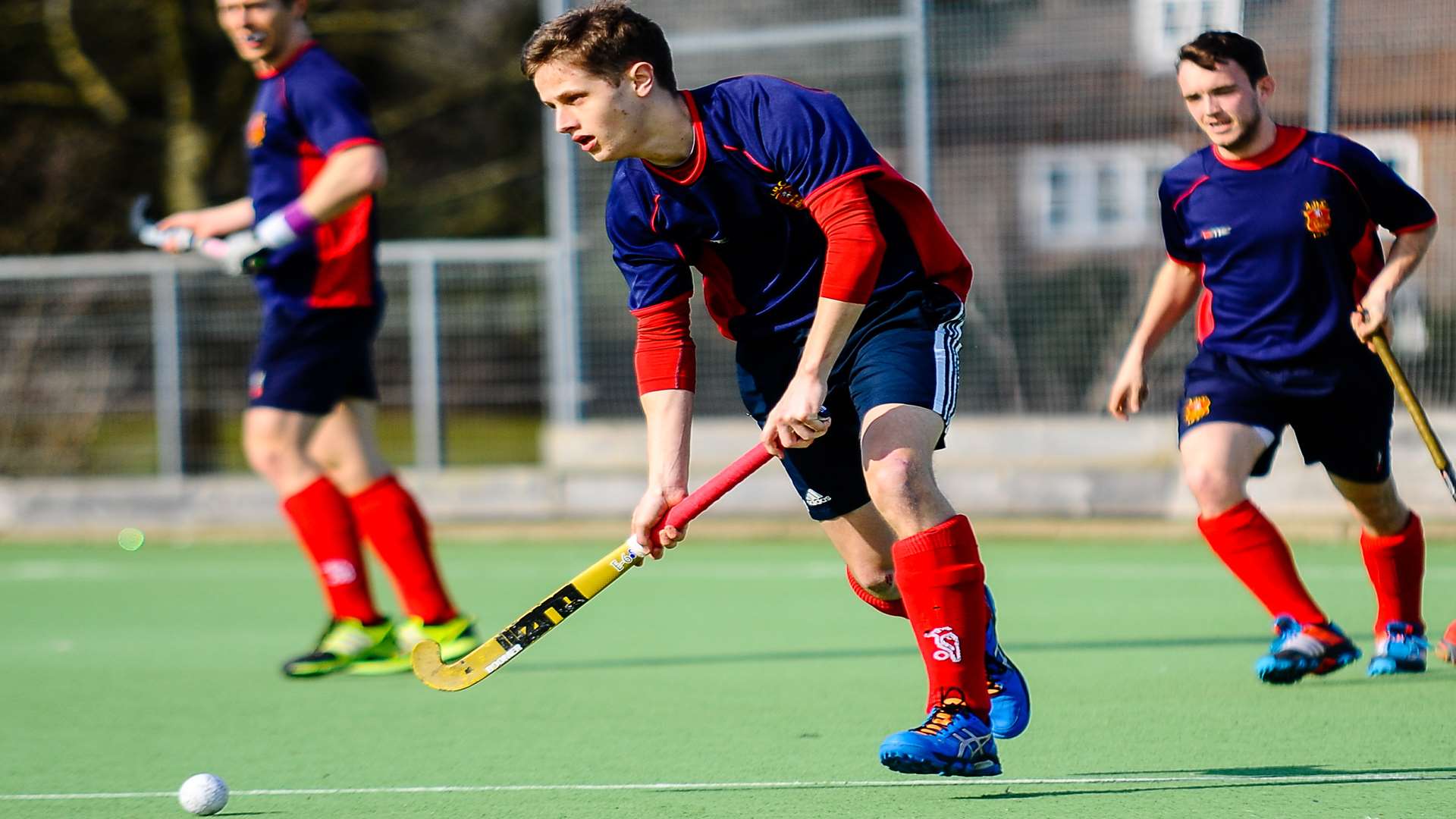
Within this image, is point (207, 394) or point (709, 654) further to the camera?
point (207, 394)

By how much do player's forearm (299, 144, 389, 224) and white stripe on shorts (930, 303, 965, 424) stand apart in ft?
6.82

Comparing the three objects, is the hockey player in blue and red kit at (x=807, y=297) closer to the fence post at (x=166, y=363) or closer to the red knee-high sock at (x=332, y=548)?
the red knee-high sock at (x=332, y=548)

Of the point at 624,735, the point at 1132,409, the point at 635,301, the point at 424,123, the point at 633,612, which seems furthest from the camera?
the point at 424,123

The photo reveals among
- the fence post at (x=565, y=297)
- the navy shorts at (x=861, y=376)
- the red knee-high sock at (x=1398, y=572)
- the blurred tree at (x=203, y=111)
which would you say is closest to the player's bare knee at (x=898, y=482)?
the navy shorts at (x=861, y=376)

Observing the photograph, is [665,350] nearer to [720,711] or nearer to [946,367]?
[946,367]

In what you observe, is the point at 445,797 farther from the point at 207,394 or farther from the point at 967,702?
the point at 207,394

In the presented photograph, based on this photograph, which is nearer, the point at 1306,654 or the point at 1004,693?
the point at 1004,693

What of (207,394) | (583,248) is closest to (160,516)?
(207,394)

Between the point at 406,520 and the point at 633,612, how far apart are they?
59.0 inches

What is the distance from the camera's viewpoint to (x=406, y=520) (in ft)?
18.6

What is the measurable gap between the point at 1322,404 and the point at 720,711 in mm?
1769

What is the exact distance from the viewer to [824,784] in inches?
148

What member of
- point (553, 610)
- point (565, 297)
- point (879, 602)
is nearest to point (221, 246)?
point (553, 610)

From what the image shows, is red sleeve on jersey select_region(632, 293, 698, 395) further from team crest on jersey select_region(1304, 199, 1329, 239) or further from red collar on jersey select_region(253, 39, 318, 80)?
red collar on jersey select_region(253, 39, 318, 80)
